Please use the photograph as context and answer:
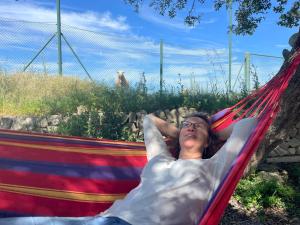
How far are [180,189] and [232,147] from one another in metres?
0.31

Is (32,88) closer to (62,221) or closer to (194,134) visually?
(194,134)

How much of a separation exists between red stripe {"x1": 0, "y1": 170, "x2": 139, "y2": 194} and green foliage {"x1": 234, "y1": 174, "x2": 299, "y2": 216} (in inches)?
70.5

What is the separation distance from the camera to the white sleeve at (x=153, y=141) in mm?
2482

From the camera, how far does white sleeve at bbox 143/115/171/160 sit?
97.7 inches

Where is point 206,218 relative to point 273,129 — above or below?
below

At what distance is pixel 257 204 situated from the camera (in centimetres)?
411

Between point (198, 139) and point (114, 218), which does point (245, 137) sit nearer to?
point (198, 139)

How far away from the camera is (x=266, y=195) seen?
13.8 feet

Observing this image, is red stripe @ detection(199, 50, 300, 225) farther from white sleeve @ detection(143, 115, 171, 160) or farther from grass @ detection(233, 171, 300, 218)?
grass @ detection(233, 171, 300, 218)

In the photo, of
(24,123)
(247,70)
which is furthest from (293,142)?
(24,123)

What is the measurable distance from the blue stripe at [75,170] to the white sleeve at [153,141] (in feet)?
0.81

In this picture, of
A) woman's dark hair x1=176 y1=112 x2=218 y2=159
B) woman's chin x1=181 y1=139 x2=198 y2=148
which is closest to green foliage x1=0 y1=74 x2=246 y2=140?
woman's dark hair x1=176 y1=112 x2=218 y2=159

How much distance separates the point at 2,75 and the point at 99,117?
169 cm

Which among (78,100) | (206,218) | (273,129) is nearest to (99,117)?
(78,100)
